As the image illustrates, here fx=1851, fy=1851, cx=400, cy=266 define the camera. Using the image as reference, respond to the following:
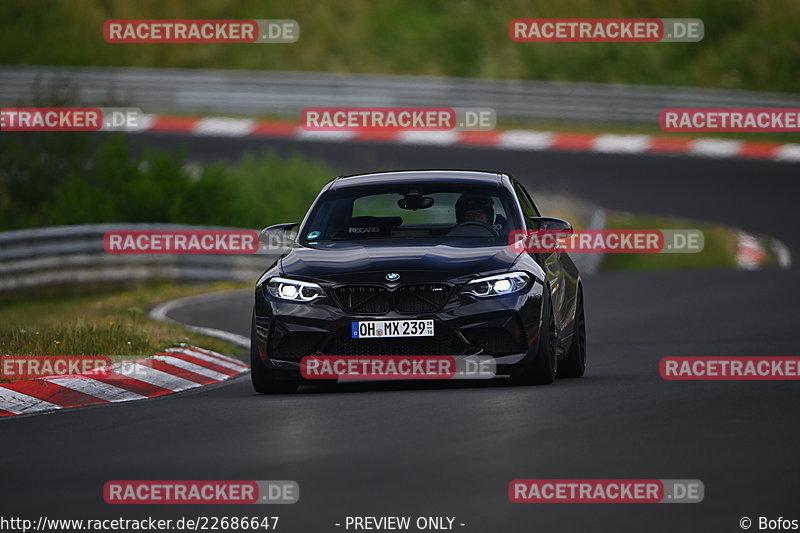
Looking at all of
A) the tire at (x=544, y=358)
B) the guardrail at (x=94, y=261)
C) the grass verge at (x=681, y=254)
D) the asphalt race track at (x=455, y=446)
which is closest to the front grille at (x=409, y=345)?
the asphalt race track at (x=455, y=446)

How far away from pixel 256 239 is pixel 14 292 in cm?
318

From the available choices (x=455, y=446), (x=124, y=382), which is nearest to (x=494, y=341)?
(x=455, y=446)

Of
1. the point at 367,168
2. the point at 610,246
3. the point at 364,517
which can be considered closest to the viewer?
the point at 364,517

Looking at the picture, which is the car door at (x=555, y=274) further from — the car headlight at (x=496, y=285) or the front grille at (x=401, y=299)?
the front grille at (x=401, y=299)

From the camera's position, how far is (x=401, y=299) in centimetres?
1204

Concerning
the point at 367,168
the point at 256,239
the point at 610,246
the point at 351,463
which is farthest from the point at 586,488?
the point at 367,168

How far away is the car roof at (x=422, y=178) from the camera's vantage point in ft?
44.4

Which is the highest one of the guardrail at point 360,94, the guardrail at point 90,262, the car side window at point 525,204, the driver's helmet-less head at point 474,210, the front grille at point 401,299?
the guardrail at point 360,94

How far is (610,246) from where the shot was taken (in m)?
28.0

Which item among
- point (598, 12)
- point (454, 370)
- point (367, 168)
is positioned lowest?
point (454, 370)

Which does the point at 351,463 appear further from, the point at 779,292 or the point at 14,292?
the point at 14,292

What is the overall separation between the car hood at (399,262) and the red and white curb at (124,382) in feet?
5.31

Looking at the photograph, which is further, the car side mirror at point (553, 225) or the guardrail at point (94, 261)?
the guardrail at point (94, 261)

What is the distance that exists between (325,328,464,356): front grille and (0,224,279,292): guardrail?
12018 mm
